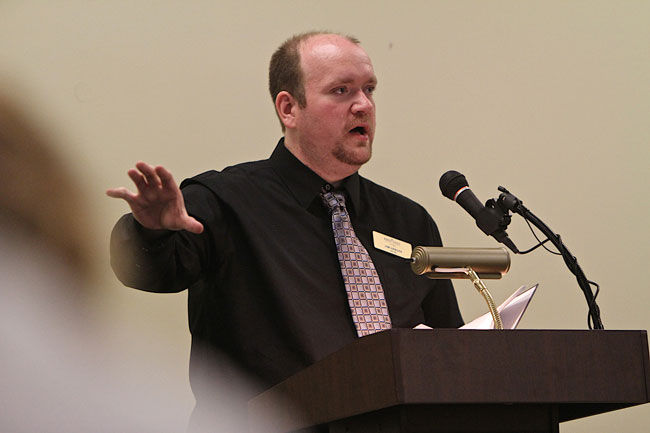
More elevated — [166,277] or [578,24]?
[578,24]

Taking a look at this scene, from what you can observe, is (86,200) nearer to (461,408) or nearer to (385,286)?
(461,408)

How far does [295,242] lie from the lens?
2.21 m

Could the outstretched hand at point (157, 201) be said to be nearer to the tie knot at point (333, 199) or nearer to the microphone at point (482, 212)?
the microphone at point (482, 212)

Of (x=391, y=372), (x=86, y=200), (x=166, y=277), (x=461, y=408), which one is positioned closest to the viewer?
(x=86, y=200)

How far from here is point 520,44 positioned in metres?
3.25

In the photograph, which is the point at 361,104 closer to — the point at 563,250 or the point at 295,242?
the point at 295,242

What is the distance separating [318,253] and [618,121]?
1.64 m

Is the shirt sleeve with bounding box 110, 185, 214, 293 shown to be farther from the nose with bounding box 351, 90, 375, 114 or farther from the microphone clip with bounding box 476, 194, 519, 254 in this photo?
the microphone clip with bounding box 476, 194, 519, 254

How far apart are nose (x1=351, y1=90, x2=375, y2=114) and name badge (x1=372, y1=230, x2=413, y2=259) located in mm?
373

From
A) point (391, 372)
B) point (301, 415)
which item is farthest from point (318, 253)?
point (391, 372)

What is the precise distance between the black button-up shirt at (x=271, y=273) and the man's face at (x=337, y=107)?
90 millimetres

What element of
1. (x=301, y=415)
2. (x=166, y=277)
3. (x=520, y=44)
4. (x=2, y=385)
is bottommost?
(x=2, y=385)

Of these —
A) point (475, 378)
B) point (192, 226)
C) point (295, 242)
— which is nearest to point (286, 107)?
point (295, 242)

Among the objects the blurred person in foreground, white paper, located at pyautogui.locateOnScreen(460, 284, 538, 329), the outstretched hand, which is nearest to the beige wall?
the outstretched hand
